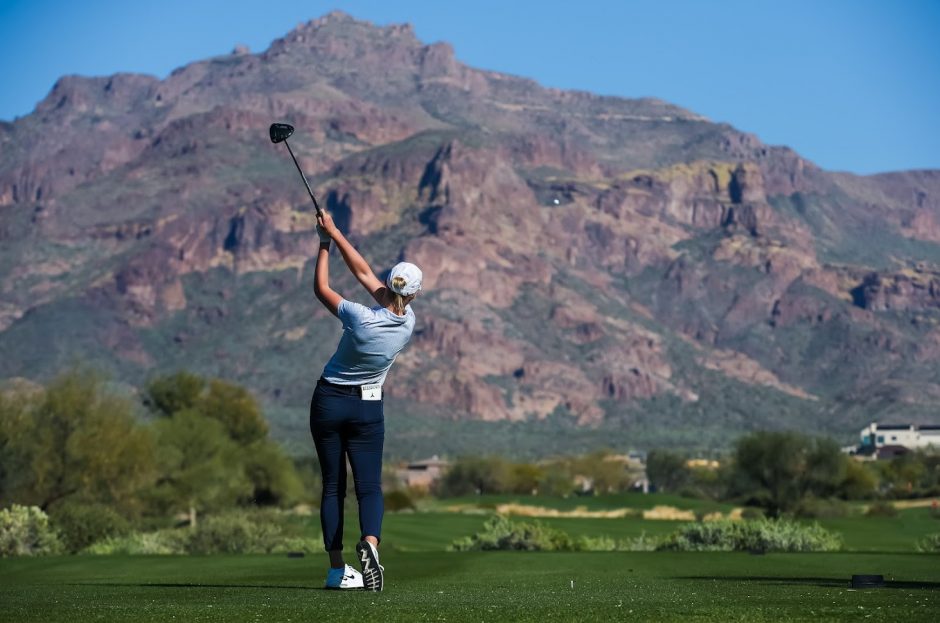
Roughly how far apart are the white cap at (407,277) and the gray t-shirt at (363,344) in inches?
8.6

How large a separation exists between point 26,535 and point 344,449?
23.7m

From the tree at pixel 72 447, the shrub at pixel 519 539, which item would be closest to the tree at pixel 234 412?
the tree at pixel 72 447

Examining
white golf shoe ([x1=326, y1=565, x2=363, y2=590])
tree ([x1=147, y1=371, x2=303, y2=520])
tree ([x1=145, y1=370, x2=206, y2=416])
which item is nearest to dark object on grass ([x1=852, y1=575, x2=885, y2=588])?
white golf shoe ([x1=326, y1=565, x2=363, y2=590])

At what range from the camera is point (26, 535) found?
35312 mm

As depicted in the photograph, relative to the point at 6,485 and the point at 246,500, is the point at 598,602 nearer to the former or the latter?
the point at 6,485

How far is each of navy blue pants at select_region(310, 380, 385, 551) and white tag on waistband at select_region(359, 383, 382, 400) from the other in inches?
1.5

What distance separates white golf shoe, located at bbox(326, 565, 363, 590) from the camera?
533 inches

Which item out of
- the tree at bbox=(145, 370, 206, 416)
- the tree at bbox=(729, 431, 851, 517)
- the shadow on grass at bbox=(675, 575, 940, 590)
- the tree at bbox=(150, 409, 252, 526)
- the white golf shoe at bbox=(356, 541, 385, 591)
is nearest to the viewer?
the white golf shoe at bbox=(356, 541, 385, 591)

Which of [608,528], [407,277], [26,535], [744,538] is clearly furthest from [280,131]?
[608,528]

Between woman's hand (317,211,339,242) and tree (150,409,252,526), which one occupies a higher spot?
woman's hand (317,211,339,242)

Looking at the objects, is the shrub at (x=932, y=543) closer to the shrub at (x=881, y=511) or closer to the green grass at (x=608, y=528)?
the green grass at (x=608, y=528)

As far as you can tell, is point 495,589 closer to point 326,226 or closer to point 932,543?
point 326,226

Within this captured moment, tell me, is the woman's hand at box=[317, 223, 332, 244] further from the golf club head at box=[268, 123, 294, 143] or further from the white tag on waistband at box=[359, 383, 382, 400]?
the white tag on waistband at box=[359, 383, 382, 400]

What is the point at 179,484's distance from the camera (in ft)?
247
